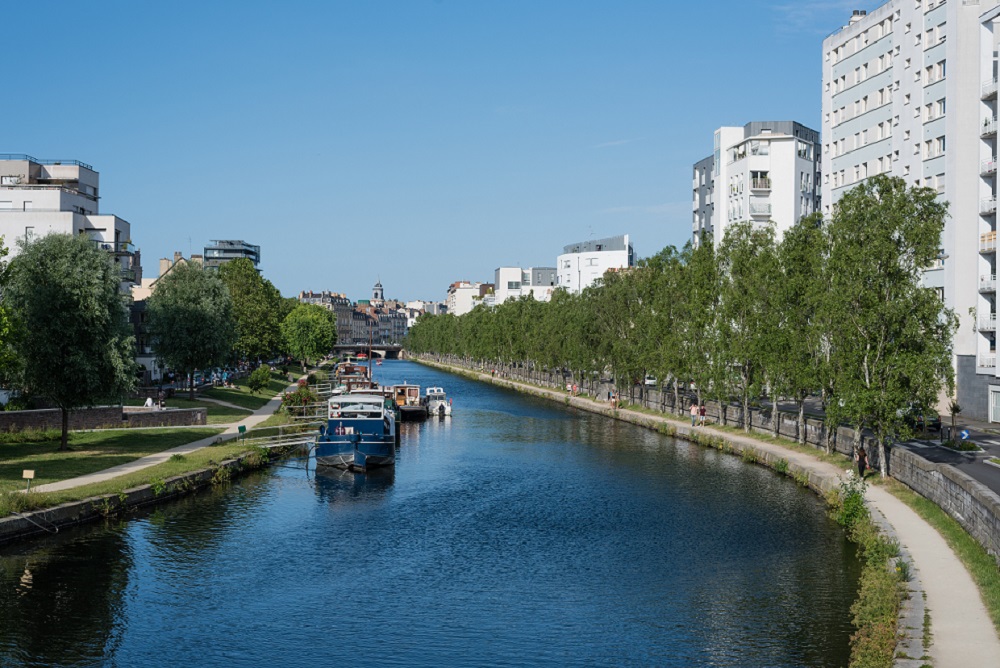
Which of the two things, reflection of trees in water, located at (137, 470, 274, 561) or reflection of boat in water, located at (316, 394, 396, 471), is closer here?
reflection of trees in water, located at (137, 470, 274, 561)

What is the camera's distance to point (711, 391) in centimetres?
7225

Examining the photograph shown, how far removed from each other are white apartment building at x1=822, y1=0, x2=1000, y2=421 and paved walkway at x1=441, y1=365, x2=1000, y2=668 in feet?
114

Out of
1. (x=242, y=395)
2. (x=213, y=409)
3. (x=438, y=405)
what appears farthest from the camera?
(x=438, y=405)

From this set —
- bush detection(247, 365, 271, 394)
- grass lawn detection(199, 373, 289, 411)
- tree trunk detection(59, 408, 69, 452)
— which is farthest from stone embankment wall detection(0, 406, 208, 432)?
bush detection(247, 365, 271, 394)

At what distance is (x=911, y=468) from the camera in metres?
44.5

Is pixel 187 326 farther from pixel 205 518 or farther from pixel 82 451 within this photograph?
pixel 205 518

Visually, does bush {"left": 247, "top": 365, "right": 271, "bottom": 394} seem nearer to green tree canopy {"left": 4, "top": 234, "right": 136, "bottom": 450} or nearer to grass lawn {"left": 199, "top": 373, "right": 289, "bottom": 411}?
grass lawn {"left": 199, "top": 373, "right": 289, "bottom": 411}

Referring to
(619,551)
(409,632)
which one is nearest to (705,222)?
(619,551)

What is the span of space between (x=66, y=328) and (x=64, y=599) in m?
26.2

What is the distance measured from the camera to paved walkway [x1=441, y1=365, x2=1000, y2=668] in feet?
74.4

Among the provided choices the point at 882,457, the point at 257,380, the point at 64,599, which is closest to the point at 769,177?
the point at 257,380

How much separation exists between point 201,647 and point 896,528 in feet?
78.8

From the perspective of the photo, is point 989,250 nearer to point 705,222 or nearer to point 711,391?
point 711,391

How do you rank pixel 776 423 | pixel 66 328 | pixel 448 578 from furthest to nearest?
pixel 776 423, pixel 66 328, pixel 448 578
